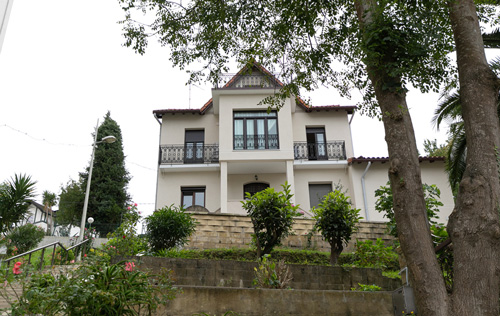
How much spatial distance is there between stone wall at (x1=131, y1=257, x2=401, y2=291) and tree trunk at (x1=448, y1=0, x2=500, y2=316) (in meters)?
3.44

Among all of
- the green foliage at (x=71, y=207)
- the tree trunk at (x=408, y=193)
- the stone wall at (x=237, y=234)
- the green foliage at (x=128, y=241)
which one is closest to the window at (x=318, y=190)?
the stone wall at (x=237, y=234)

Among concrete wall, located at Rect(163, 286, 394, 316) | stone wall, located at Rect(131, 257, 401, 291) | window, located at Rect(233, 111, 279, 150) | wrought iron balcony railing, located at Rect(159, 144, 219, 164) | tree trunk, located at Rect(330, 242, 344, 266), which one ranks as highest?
window, located at Rect(233, 111, 279, 150)


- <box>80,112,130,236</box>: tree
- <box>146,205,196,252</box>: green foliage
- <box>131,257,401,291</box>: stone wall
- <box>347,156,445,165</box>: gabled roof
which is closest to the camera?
<box>131,257,401,291</box>: stone wall

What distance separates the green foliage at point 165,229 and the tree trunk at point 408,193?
19.4 ft

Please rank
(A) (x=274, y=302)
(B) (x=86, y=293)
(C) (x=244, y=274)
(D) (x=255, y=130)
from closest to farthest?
(B) (x=86, y=293) < (A) (x=274, y=302) < (C) (x=244, y=274) < (D) (x=255, y=130)

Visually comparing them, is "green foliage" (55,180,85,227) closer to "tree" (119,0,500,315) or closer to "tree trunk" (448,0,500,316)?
"tree" (119,0,500,315)

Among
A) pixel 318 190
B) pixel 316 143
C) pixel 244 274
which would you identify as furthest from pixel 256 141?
pixel 244 274

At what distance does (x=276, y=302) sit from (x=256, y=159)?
11.6 metres

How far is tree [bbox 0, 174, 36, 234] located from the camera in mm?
8656

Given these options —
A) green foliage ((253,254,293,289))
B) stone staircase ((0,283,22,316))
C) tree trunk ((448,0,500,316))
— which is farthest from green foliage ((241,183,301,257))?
stone staircase ((0,283,22,316))

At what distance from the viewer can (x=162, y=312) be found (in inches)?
201

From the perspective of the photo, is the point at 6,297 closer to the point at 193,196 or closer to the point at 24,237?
the point at 24,237

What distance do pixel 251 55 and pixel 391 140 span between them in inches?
151

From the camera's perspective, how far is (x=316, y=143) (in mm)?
18656
